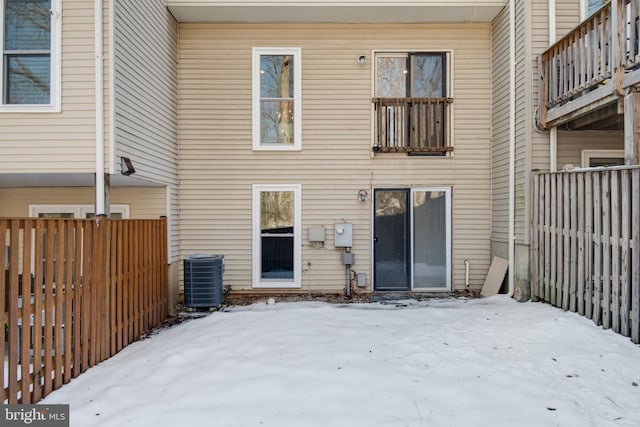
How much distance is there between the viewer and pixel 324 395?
2773 mm

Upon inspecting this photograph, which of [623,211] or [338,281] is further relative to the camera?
[338,281]

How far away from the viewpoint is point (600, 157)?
5676 mm

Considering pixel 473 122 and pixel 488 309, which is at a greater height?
pixel 473 122

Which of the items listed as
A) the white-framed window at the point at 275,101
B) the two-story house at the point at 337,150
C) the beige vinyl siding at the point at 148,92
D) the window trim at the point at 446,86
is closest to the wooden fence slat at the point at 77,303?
the beige vinyl siding at the point at 148,92

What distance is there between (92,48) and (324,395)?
4719mm

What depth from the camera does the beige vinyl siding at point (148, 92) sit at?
4641mm

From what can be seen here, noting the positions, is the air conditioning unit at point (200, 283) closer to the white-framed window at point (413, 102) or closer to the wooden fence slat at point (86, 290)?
the wooden fence slat at point (86, 290)

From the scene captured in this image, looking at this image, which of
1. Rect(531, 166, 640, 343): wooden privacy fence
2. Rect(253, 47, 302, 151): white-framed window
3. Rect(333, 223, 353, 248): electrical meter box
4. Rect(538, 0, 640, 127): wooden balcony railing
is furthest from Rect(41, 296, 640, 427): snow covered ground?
Rect(253, 47, 302, 151): white-framed window

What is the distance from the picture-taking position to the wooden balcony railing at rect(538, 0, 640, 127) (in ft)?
13.3

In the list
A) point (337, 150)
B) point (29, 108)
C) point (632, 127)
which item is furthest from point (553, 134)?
point (29, 108)

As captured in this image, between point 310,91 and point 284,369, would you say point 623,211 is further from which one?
point 310,91

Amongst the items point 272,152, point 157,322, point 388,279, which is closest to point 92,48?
point 272,152

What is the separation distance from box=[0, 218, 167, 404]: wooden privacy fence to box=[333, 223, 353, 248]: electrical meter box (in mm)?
3040

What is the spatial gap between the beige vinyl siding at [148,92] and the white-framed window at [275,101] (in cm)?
148
